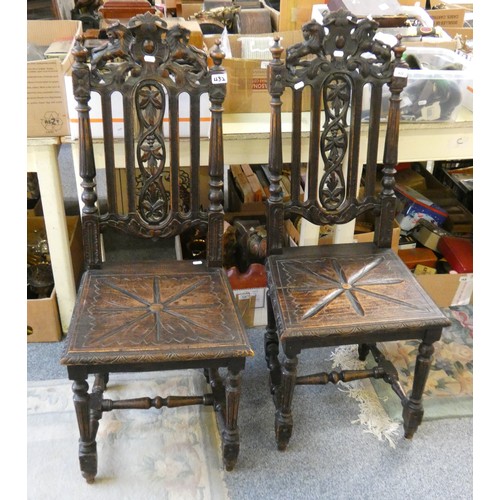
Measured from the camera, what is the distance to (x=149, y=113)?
168 centimetres

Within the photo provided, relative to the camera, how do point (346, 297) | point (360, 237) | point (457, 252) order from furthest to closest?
point (457, 252)
point (360, 237)
point (346, 297)

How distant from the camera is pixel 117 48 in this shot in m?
1.56

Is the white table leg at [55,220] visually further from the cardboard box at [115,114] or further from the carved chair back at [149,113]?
the carved chair back at [149,113]

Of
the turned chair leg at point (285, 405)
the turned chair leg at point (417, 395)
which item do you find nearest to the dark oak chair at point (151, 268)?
the turned chair leg at point (285, 405)

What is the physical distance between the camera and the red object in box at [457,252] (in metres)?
2.37

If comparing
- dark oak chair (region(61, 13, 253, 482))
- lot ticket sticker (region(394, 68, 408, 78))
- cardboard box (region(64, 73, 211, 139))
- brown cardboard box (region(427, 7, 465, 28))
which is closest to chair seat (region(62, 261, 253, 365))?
dark oak chair (region(61, 13, 253, 482))

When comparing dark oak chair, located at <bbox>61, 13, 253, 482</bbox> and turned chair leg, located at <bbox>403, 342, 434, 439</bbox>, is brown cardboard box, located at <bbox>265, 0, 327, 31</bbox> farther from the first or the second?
turned chair leg, located at <bbox>403, 342, 434, 439</bbox>

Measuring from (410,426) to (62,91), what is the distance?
1.51 m

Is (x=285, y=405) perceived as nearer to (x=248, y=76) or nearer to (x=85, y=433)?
(x=85, y=433)

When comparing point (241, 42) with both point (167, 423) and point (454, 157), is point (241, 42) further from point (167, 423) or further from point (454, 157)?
point (167, 423)

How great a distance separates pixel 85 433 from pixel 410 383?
1124 millimetres

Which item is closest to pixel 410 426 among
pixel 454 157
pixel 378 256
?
pixel 378 256

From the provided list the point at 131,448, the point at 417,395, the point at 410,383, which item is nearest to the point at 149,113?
the point at 131,448

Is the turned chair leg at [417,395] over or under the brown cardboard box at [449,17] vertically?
under
